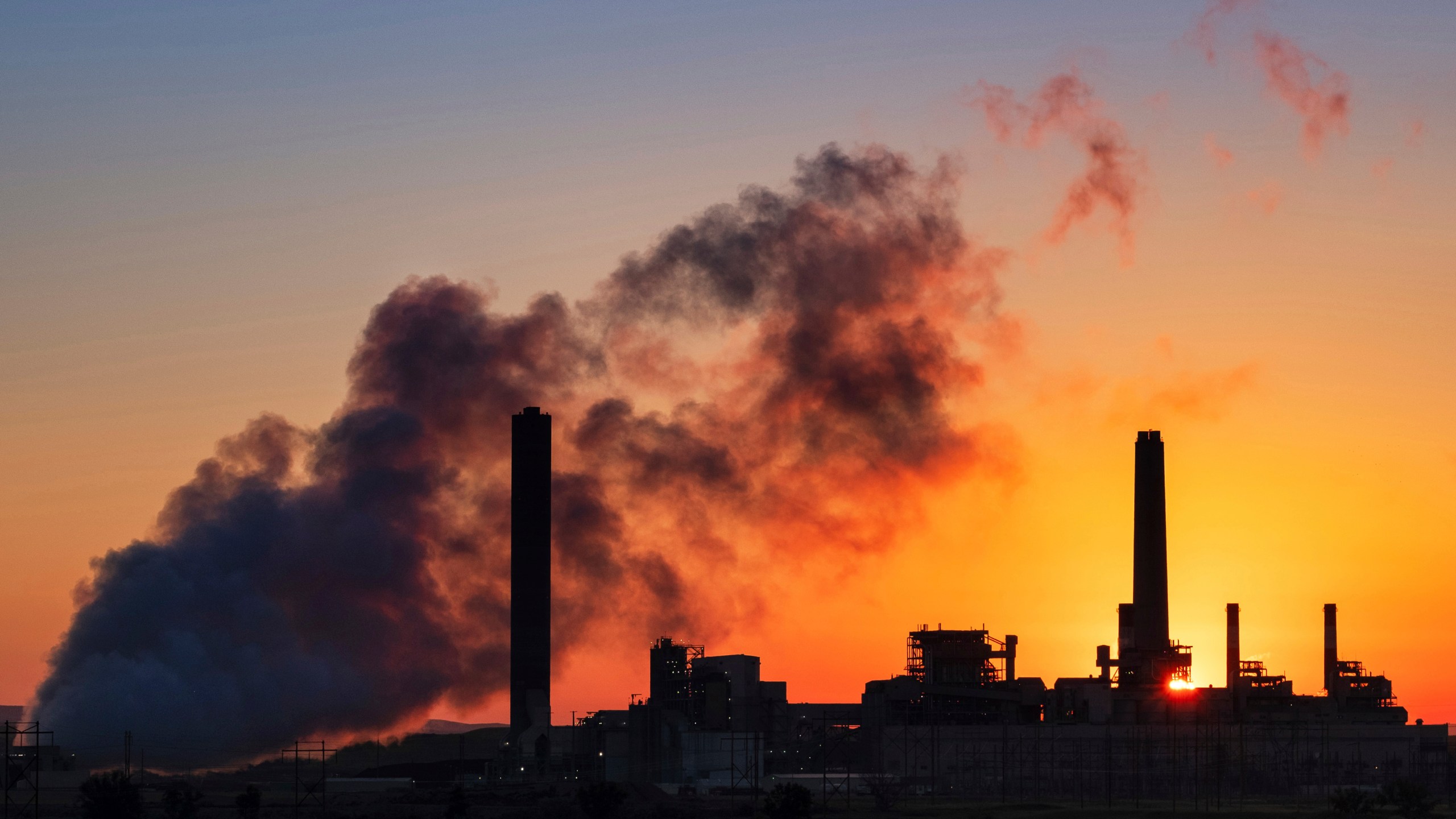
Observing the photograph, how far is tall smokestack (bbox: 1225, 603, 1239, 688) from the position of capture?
135 metres

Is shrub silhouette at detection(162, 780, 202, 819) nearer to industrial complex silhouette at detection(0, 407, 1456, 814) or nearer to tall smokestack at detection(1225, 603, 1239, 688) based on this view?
industrial complex silhouette at detection(0, 407, 1456, 814)

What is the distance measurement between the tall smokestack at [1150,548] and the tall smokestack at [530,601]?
40209 mm

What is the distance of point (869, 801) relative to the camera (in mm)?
98188

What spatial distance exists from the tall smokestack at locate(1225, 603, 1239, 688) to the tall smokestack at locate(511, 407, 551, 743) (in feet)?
157

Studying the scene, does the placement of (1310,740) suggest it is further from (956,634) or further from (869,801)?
(869,801)

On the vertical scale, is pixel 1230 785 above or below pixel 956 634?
below

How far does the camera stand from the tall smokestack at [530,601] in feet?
416

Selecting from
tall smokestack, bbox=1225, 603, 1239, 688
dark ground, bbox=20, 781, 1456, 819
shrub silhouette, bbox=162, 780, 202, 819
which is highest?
tall smokestack, bbox=1225, 603, 1239, 688

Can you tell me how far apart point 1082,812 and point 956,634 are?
145 feet

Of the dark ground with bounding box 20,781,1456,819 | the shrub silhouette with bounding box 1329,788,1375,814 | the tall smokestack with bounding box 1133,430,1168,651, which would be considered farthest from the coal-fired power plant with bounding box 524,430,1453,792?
the shrub silhouette with bounding box 1329,788,1375,814

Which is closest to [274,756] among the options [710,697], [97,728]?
[97,728]

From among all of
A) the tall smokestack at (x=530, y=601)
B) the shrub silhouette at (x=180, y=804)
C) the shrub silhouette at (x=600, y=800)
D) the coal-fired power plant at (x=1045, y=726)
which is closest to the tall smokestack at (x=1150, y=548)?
the coal-fired power plant at (x=1045, y=726)

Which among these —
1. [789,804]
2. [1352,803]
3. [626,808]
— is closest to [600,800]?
[626,808]

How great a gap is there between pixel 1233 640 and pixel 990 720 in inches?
854
